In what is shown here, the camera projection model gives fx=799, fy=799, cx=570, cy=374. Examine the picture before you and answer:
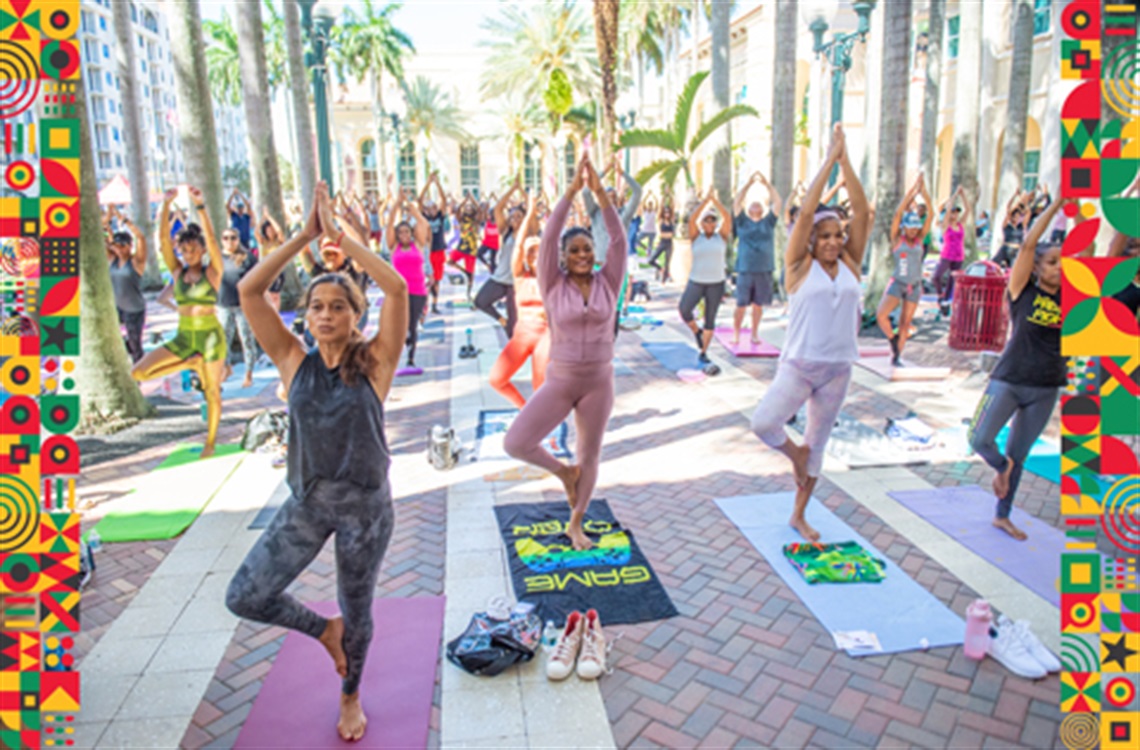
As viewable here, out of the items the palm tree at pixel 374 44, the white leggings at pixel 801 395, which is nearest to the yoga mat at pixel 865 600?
the white leggings at pixel 801 395

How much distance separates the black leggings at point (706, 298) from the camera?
9.95 meters

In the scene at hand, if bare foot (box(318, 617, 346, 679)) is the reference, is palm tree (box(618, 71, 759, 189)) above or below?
above

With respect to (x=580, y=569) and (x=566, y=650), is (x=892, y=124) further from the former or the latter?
(x=566, y=650)

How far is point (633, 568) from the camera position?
191 inches

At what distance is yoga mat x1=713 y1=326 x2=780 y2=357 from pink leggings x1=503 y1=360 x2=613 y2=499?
6561mm

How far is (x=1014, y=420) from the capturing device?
16.5 feet

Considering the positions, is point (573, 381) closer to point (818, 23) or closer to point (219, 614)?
point (219, 614)

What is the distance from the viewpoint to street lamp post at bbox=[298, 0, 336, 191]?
11.0 meters

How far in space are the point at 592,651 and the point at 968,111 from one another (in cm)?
1826

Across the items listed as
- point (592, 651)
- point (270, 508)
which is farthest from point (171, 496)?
point (592, 651)

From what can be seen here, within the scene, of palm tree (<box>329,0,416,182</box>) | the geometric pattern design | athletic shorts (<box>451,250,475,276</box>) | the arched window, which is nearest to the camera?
the geometric pattern design

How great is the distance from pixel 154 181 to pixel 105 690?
82964mm

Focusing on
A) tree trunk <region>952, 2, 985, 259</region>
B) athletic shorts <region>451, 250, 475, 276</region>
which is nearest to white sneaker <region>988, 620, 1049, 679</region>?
athletic shorts <region>451, 250, 475, 276</region>

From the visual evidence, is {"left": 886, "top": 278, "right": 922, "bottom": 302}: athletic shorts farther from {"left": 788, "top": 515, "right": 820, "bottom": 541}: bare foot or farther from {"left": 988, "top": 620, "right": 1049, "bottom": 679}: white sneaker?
{"left": 988, "top": 620, "right": 1049, "bottom": 679}: white sneaker
